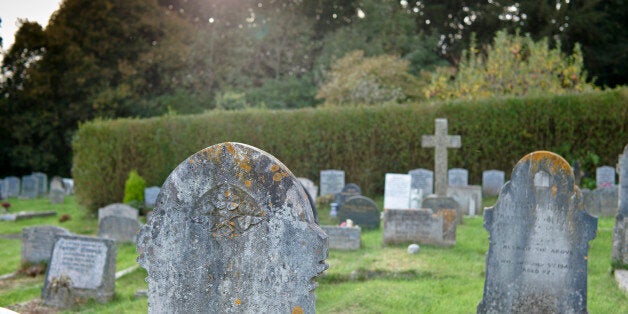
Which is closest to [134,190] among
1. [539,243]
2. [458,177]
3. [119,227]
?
[119,227]

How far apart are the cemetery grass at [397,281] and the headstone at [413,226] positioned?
0.21 metres

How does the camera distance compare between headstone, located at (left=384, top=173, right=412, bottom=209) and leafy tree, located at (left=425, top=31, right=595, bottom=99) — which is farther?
leafy tree, located at (left=425, top=31, right=595, bottom=99)

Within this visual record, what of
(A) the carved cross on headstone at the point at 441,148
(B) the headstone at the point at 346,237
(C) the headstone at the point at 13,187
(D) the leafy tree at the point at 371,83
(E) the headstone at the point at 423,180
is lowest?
(C) the headstone at the point at 13,187

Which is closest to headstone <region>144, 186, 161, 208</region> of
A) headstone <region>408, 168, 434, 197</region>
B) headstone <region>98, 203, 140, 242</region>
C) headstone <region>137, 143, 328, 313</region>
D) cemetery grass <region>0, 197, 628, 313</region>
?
headstone <region>98, 203, 140, 242</region>

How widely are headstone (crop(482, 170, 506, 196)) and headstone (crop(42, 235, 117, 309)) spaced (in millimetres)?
12098

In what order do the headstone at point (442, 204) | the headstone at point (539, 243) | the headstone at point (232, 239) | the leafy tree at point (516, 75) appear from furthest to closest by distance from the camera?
the leafy tree at point (516, 75), the headstone at point (442, 204), the headstone at point (539, 243), the headstone at point (232, 239)

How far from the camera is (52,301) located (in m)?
9.27

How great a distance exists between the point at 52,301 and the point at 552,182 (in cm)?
702

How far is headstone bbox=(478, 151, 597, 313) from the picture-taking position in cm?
650

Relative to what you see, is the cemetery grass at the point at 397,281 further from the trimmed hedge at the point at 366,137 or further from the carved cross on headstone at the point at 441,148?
the trimmed hedge at the point at 366,137

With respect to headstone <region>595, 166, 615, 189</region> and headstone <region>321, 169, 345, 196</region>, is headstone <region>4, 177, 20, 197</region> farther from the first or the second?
headstone <region>595, 166, 615, 189</region>

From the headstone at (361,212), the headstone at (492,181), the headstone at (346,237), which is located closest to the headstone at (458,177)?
the headstone at (492,181)

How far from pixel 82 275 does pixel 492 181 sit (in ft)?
41.1

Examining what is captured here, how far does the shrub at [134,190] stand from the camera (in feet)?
63.8
